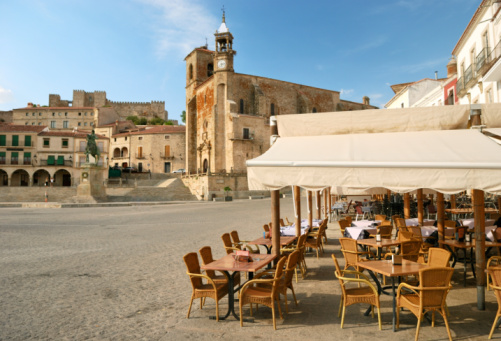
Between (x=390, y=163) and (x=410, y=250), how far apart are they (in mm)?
2705

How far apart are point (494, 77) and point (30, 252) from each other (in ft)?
57.9

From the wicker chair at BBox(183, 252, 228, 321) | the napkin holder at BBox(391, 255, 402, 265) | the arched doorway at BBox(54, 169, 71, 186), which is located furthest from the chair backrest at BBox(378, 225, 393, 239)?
the arched doorway at BBox(54, 169, 71, 186)

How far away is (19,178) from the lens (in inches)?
1914

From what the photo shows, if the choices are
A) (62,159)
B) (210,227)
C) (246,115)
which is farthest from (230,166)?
(210,227)

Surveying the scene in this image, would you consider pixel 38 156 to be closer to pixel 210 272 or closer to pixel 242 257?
pixel 210 272

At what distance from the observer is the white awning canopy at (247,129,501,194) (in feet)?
12.0

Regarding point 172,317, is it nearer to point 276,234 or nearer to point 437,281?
point 276,234

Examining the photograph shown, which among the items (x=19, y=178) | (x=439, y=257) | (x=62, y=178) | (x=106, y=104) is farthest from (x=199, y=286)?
(x=106, y=104)

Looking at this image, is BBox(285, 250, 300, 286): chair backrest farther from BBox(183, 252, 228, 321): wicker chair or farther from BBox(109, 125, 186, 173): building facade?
BBox(109, 125, 186, 173): building facade

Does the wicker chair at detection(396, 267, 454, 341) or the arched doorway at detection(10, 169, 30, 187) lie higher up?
the arched doorway at detection(10, 169, 30, 187)

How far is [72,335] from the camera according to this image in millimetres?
4090

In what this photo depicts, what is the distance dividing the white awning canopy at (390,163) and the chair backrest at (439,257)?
3.58ft

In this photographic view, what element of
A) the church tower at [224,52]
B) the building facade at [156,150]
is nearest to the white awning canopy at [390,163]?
the church tower at [224,52]

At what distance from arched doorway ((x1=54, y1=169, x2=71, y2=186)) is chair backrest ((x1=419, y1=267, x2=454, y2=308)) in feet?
175
